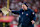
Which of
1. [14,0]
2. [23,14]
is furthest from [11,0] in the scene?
[23,14]

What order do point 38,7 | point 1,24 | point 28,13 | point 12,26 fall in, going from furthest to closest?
point 38,7 < point 12,26 < point 1,24 < point 28,13

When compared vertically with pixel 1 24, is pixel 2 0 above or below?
above

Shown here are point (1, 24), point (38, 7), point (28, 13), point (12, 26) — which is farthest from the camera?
point (38, 7)

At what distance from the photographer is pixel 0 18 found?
5.00m

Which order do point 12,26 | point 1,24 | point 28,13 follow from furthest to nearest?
point 12,26
point 1,24
point 28,13

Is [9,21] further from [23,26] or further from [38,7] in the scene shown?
[38,7]

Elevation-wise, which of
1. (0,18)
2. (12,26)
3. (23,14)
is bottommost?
(12,26)

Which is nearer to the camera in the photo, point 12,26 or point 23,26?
point 23,26

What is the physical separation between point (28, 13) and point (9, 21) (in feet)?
5.41

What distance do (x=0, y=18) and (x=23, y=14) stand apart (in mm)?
1733

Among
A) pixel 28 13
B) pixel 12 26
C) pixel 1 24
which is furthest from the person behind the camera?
pixel 12 26

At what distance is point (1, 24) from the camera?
15.9 ft

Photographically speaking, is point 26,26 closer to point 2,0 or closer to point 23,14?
point 23,14

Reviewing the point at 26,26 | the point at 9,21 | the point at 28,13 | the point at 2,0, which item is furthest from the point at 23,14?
the point at 2,0
